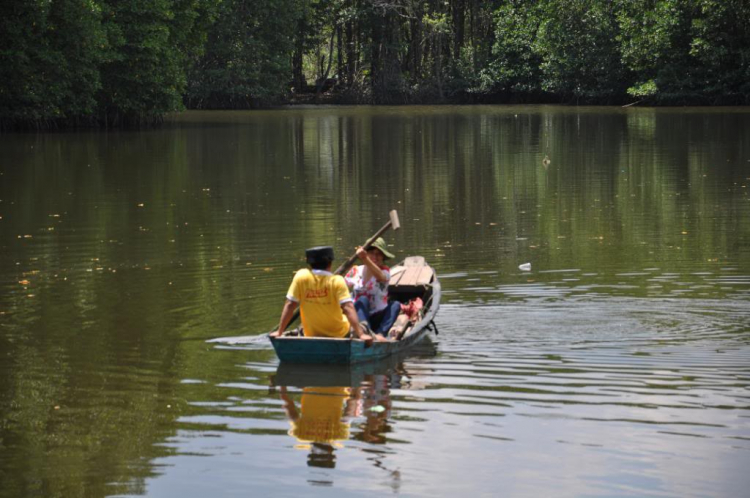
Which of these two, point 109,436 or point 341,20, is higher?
point 341,20

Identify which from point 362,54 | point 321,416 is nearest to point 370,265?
point 321,416

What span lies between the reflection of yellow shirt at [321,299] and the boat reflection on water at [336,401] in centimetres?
33

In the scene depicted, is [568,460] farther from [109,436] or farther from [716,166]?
[716,166]

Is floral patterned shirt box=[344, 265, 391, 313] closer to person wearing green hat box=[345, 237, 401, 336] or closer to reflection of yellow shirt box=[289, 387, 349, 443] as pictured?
person wearing green hat box=[345, 237, 401, 336]

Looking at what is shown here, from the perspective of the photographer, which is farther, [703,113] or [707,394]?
[703,113]

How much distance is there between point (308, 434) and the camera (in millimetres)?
8266

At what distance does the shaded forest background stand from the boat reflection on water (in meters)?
32.5

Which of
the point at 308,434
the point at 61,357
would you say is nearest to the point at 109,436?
the point at 308,434

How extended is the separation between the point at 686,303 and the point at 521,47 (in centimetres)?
6890

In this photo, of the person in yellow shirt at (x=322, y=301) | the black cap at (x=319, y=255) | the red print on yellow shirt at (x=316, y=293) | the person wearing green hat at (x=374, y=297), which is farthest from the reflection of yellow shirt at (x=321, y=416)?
the person wearing green hat at (x=374, y=297)

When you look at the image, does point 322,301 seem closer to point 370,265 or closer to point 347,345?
point 347,345

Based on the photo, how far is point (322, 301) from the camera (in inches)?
399

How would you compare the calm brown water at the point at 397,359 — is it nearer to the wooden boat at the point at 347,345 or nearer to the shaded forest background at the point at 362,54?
the wooden boat at the point at 347,345

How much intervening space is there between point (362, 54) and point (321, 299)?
77.9 meters
